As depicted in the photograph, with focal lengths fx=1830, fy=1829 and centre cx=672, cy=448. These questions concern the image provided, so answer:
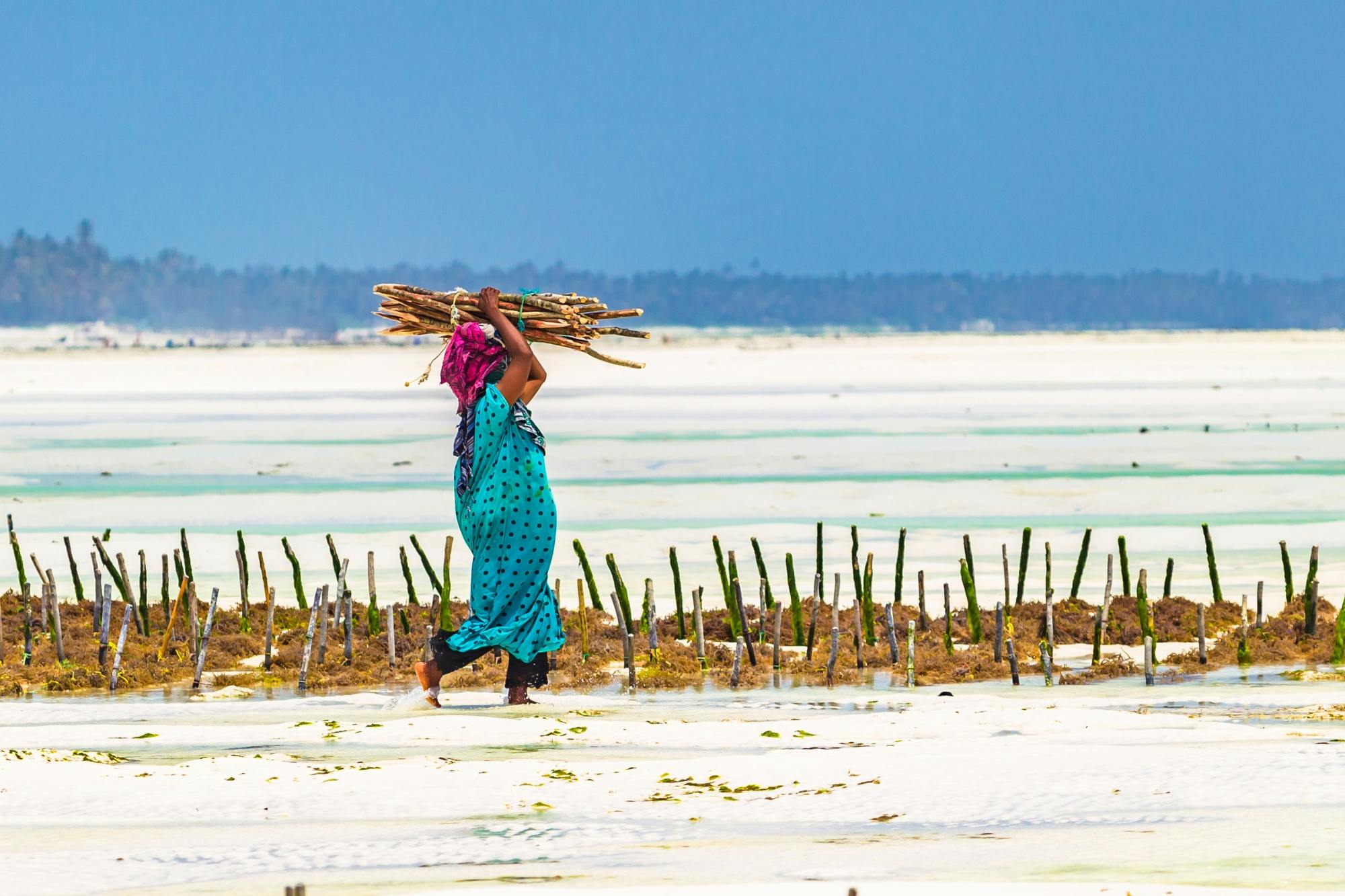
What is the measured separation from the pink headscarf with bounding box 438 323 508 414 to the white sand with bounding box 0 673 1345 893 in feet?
4.16

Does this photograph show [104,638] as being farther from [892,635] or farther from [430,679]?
[892,635]

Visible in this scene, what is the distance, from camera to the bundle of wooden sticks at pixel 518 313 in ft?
23.6

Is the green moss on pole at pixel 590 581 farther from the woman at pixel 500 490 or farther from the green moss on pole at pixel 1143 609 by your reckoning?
the green moss on pole at pixel 1143 609

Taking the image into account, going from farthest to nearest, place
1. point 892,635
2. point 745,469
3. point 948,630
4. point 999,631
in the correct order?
point 745,469, point 948,630, point 892,635, point 999,631

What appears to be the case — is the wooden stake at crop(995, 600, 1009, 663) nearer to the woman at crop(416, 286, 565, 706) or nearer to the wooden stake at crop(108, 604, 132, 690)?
the woman at crop(416, 286, 565, 706)

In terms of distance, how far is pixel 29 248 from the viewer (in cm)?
16325

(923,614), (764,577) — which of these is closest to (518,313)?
(764,577)

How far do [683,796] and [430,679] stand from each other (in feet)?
6.03

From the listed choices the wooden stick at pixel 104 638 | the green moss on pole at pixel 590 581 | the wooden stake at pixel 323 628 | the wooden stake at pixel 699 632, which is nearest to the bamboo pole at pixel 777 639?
the wooden stake at pixel 699 632

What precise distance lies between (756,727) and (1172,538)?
764cm

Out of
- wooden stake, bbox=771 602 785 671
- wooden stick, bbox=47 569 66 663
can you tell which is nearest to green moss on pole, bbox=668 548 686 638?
wooden stake, bbox=771 602 785 671

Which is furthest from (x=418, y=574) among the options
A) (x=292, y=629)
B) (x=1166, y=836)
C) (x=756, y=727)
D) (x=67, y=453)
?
(x=67, y=453)

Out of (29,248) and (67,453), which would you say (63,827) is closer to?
(67,453)

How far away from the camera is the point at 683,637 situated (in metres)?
8.98
